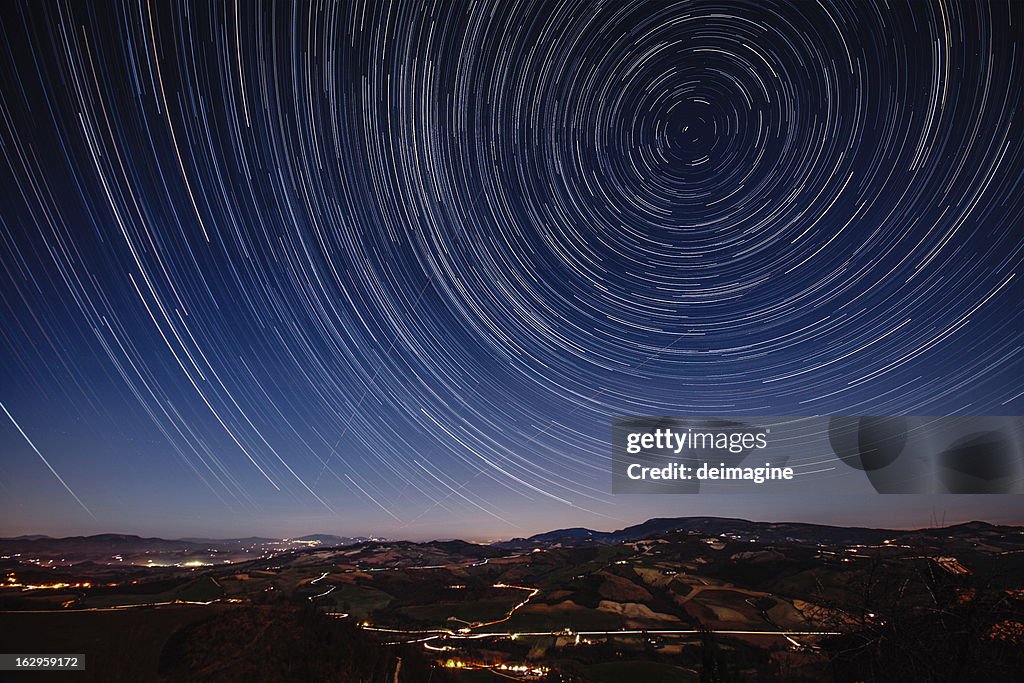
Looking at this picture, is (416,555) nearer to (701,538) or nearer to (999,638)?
(701,538)

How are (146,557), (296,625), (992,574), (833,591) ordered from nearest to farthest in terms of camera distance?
(992,574), (296,625), (833,591), (146,557)

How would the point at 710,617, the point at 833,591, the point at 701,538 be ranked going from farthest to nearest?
the point at 701,538, the point at 710,617, the point at 833,591

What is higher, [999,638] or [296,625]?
[999,638]

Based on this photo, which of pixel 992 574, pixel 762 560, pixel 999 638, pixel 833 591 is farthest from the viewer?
pixel 762 560

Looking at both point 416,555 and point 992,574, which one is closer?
point 992,574

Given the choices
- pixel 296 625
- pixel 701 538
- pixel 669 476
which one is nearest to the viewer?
pixel 669 476

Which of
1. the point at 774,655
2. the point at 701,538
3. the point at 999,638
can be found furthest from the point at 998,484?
the point at 701,538

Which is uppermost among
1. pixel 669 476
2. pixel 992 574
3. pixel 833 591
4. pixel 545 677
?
pixel 669 476

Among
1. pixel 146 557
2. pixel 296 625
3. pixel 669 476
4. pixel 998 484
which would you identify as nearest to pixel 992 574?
pixel 669 476

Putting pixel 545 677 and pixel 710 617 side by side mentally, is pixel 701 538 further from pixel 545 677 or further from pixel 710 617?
pixel 545 677
